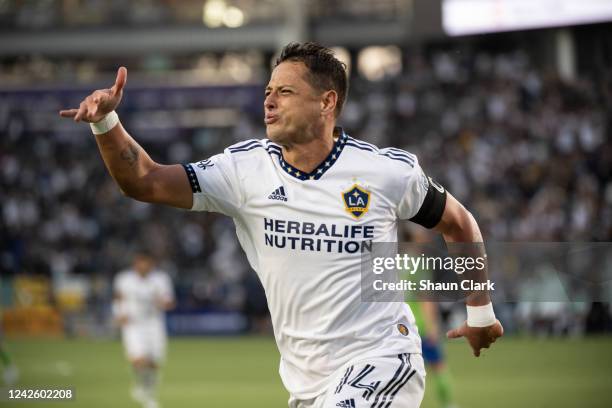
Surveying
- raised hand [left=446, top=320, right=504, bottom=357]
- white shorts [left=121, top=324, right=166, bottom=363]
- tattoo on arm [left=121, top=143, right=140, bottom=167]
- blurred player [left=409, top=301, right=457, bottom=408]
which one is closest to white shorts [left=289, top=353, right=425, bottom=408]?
raised hand [left=446, top=320, right=504, bottom=357]

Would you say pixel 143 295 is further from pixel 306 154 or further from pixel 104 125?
pixel 104 125

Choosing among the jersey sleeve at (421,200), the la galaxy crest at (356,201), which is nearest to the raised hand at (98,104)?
the la galaxy crest at (356,201)

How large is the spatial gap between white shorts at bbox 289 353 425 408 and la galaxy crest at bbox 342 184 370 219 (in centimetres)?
77

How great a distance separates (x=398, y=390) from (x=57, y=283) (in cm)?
2680

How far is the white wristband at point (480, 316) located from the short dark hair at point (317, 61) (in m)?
1.43

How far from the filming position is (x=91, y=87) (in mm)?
33688

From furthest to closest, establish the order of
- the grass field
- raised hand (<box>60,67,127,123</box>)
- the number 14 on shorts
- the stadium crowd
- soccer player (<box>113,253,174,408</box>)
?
1. the stadium crowd
2. soccer player (<box>113,253,174,408</box>)
3. the grass field
4. the number 14 on shorts
5. raised hand (<box>60,67,127,123</box>)

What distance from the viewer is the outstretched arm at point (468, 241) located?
5848 mm

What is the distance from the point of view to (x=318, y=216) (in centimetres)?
551

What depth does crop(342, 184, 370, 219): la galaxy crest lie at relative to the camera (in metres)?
5.55

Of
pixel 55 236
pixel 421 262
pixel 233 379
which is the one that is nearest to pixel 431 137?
pixel 55 236

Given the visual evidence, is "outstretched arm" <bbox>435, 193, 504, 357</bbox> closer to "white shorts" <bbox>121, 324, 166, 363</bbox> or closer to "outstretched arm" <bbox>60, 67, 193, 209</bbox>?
"outstretched arm" <bbox>60, 67, 193, 209</bbox>

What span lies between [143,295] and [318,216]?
13.1 meters

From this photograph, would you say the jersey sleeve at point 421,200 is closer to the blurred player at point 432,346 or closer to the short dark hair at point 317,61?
the short dark hair at point 317,61
